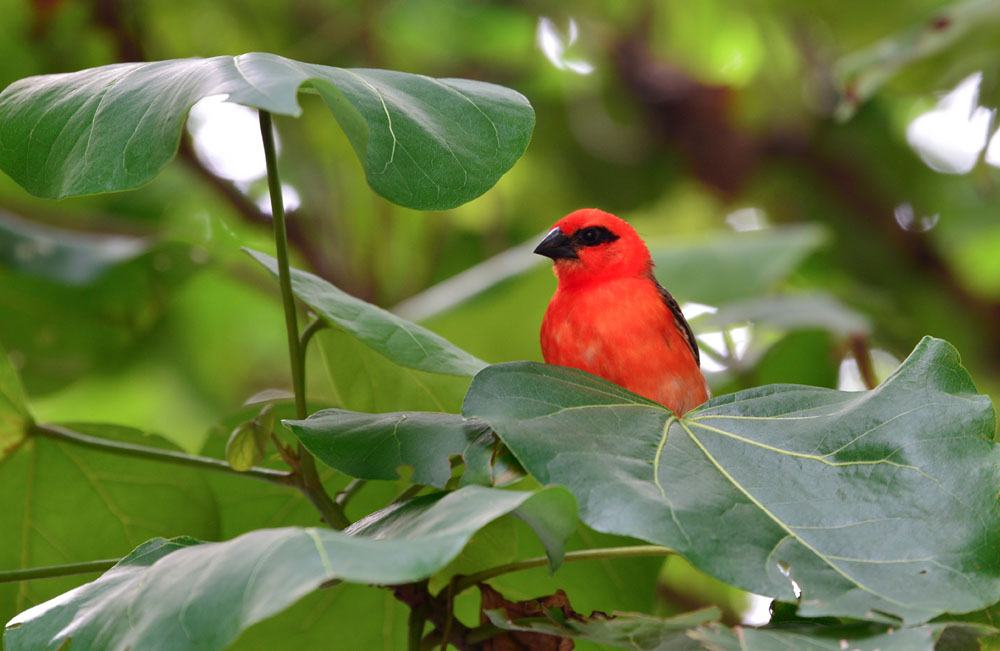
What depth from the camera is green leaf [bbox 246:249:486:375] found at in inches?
61.0

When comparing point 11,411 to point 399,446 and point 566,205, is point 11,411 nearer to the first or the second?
point 399,446

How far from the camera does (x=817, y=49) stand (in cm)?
512

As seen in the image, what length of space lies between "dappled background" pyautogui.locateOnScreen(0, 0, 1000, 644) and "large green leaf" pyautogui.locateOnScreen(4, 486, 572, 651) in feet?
6.26

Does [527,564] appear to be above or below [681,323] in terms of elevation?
below

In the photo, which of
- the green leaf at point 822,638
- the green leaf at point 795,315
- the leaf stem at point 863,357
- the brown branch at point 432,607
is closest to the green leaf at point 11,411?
the brown branch at point 432,607

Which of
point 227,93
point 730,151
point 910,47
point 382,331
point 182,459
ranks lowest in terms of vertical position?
point 182,459

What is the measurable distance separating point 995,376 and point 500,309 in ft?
7.68

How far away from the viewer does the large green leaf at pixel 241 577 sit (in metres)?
1.00

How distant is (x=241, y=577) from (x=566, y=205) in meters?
4.03

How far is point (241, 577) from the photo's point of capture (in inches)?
41.3

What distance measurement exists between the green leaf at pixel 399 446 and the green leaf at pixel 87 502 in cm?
61

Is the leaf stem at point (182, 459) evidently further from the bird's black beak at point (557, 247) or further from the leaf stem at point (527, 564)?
the bird's black beak at point (557, 247)

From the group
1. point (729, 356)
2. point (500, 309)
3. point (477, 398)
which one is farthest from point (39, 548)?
point (729, 356)

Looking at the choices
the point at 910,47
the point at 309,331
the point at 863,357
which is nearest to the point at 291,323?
the point at 309,331
